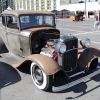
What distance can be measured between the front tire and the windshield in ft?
5.00

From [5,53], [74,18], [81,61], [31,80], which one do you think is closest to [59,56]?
[81,61]

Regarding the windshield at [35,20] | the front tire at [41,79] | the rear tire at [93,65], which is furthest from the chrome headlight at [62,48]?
the windshield at [35,20]

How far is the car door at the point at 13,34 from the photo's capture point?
4.93m

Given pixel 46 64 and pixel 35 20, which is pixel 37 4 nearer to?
pixel 35 20

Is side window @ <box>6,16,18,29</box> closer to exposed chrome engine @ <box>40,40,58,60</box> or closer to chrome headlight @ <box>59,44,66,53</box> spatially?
exposed chrome engine @ <box>40,40,58,60</box>

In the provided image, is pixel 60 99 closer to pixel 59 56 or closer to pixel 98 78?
pixel 59 56

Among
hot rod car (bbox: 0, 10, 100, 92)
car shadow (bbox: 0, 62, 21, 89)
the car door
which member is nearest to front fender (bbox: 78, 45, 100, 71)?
hot rod car (bbox: 0, 10, 100, 92)

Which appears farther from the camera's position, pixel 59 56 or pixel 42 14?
pixel 42 14

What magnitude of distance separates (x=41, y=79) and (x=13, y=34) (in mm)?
1986

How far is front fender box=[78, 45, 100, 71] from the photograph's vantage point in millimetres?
4168

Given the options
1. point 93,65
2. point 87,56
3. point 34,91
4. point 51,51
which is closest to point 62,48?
point 51,51

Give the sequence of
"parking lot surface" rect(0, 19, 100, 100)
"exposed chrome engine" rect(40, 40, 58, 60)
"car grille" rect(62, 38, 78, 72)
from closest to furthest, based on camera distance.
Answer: "parking lot surface" rect(0, 19, 100, 100) < "car grille" rect(62, 38, 78, 72) < "exposed chrome engine" rect(40, 40, 58, 60)

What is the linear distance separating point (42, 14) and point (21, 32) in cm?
97

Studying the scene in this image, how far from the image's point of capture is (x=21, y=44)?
4.80m
